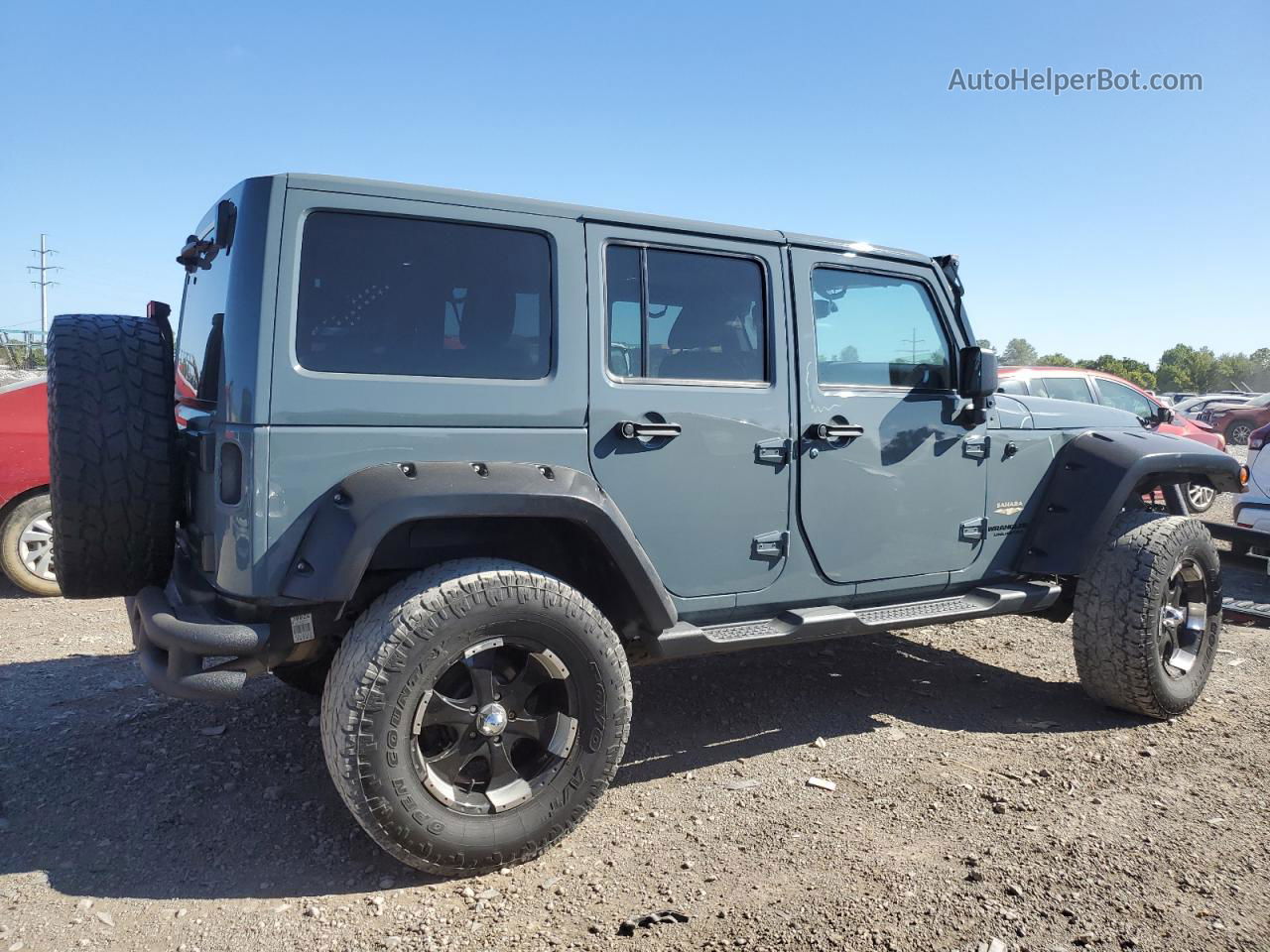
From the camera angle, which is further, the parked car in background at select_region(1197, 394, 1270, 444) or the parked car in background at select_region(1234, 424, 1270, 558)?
the parked car in background at select_region(1197, 394, 1270, 444)

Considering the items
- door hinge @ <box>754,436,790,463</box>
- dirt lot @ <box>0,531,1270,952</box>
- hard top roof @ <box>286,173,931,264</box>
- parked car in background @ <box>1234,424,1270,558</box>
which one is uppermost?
hard top roof @ <box>286,173,931,264</box>

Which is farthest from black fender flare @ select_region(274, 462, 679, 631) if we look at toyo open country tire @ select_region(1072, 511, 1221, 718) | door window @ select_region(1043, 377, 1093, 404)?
door window @ select_region(1043, 377, 1093, 404)

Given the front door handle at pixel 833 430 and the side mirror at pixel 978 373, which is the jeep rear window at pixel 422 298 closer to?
the front door handle at pixel 833 430

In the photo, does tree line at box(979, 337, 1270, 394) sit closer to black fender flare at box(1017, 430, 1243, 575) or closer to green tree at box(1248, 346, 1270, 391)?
green tree at box(1248, 346, 1270, 391)

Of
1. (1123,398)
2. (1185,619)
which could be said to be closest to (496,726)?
(1185,619)

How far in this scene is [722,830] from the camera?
3.00 meters

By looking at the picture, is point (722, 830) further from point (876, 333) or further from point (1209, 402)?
point (1209, 402)

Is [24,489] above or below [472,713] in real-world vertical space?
above

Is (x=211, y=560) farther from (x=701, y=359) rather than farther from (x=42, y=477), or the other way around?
(x=42, y=477)

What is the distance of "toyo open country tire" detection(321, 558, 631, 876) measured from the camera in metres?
2.50

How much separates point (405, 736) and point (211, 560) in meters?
0.78

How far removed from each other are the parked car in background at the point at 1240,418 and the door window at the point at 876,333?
769 inches

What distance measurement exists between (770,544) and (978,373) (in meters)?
1.21

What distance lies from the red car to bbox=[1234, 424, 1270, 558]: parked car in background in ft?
26.8
